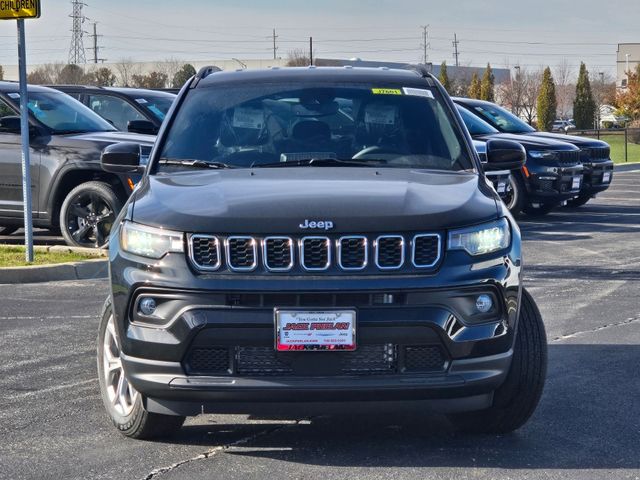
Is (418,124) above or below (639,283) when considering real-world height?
above

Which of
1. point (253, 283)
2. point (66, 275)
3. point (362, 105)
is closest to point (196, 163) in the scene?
point (362, 105)

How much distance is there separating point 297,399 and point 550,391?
2.15 metres

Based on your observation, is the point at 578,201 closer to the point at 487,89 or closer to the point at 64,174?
the point at 64,174

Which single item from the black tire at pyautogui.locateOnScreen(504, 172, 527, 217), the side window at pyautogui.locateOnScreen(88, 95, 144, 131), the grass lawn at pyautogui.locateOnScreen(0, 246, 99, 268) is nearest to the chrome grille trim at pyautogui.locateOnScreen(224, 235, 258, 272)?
the grass lawn at pyautogui.locateOnScreen(0, 246, 99, 268)

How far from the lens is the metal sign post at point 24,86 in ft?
38.7

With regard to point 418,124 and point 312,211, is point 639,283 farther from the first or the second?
point 312,211

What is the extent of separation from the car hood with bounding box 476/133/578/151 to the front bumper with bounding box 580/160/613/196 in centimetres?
75

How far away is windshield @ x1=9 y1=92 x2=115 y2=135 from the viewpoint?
13.6m

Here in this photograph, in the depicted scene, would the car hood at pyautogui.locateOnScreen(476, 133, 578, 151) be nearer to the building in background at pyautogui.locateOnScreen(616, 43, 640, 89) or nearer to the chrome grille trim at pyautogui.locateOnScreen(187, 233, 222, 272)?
the chrome grille trim at pyautogui.locateOnScreen(187, 233, 222, 272)

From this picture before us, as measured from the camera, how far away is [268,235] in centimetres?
494

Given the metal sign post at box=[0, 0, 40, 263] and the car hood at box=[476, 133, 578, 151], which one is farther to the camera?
the car hood at box=[476, 133, 578, 151]

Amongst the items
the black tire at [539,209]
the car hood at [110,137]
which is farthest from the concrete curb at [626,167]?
the car hood at [110,137]

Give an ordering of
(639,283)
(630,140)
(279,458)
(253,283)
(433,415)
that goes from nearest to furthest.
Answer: (253,283), (279,458), (433,415), (639,283), (630,140)

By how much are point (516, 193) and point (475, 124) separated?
1.45m
